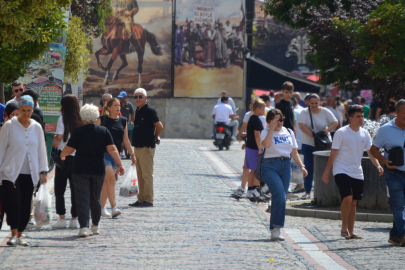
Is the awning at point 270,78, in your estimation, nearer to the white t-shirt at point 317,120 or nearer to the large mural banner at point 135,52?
the large mural banner at point 135,52

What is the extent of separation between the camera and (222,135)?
23453 mm

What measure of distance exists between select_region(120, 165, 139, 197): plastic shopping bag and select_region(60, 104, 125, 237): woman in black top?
201cm

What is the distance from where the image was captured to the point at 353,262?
6.93 meters

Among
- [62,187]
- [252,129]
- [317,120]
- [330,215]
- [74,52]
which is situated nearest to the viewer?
[62,187]

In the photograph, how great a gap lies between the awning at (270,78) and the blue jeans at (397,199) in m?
25.5

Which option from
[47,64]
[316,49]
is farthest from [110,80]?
[47,64]

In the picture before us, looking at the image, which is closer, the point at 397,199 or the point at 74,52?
the point at 397,199

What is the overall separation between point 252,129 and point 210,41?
79.7 feet

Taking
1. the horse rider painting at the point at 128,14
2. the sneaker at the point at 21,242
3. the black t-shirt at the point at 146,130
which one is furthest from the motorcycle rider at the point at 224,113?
→ the sneaker at the point at 21,242

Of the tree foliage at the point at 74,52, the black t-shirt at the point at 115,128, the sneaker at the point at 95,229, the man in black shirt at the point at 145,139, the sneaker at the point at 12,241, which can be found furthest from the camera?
the tree foliage at the point at 74,52

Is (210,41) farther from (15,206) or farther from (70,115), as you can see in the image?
(15,206)

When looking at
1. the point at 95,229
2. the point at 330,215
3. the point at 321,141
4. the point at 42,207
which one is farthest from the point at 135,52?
the point at 95,229

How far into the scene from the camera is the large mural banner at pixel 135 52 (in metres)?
35.0

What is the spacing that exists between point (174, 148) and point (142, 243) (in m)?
16.7
